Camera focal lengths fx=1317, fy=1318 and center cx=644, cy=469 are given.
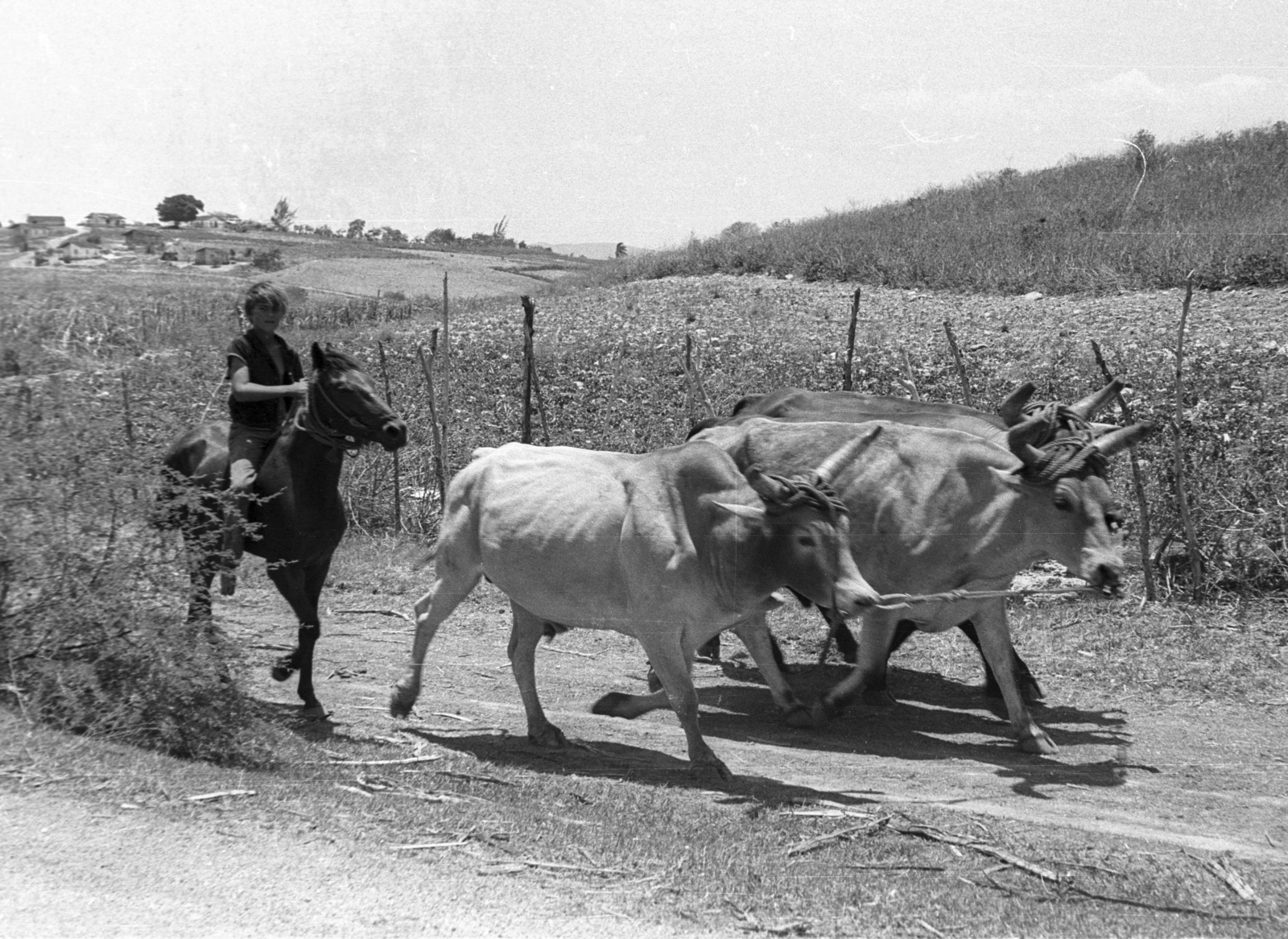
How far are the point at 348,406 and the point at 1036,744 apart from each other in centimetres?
488

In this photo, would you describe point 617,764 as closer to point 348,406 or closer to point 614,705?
point 614,705

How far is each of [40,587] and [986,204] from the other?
27526 mm

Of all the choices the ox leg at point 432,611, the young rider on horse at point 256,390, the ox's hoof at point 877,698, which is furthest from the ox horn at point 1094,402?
the young rider on horse at point 256,390

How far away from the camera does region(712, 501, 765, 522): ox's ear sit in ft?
24.2

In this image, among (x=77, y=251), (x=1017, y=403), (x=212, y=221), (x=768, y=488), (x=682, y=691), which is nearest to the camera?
(x=768, y=488)

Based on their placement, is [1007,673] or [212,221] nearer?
[1007,673]

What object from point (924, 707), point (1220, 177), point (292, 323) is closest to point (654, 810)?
point (924, 707)

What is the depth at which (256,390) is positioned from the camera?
8.46 m

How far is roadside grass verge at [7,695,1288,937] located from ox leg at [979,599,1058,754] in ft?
5.78

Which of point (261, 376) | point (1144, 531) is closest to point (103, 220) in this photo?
point (261, 376)

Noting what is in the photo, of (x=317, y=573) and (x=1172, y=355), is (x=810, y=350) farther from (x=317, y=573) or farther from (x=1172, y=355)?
(x=317, y=573)

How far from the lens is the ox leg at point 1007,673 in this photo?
851 centimetres

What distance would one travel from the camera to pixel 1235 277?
68.6 feet

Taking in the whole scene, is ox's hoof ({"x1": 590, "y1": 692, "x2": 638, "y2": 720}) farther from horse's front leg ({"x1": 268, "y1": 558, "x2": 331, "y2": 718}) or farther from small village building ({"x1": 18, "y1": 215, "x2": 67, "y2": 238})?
small village building ({"x1": 18, "y1": 215, "x2": 67, "y2": 238})
